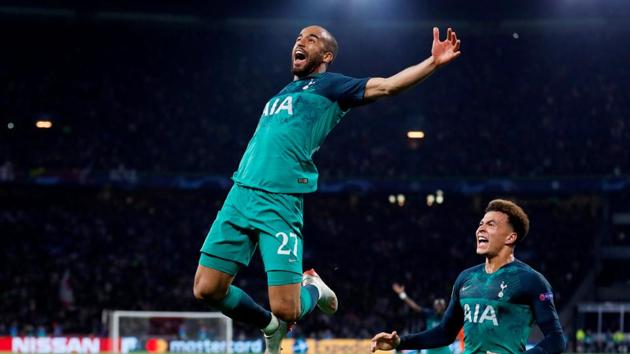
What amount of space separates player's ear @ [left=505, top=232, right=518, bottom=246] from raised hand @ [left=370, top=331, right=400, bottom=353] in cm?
85

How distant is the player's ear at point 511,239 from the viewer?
5.88 meters

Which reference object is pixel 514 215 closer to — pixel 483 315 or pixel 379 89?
pixel 483 315

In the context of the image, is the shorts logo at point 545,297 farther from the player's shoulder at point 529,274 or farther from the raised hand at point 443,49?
the raised hand at point 443,49

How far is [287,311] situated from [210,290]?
0.51m

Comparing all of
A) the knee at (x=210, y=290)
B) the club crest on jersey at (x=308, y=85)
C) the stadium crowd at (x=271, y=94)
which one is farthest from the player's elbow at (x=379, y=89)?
the stadium crowd at (x=271, y=94)

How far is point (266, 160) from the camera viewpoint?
6.35 metres

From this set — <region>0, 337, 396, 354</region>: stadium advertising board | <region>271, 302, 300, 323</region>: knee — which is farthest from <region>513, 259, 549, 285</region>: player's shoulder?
<region>0, 337, 396, 354</region>: stadium advertising board

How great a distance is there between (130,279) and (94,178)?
434 cm

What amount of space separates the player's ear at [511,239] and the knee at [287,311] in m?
1.42

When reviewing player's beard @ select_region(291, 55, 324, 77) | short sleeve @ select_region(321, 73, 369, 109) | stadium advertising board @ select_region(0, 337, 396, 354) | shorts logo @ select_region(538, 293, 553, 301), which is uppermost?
player's beard @ select_region(291, 55, 324, 77)

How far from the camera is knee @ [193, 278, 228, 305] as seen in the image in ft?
20.6

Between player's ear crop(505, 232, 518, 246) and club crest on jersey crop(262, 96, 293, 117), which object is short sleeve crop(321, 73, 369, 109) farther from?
player's ear crop(505, 232, 518, 246)

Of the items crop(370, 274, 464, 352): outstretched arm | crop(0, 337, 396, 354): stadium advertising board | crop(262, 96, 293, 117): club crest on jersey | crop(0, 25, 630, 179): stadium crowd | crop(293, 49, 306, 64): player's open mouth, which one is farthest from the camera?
crop(0, 25, 630, 179): stadium crowd

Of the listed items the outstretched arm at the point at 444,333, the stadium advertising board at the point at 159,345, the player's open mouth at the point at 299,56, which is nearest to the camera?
the outstretched arm at the point at 444,333
